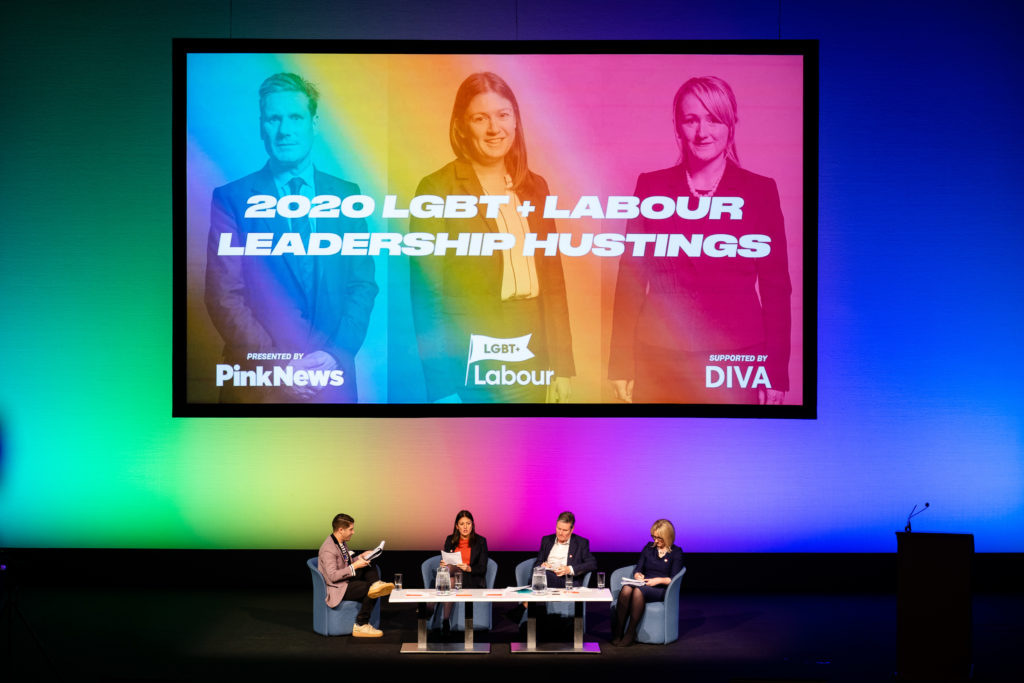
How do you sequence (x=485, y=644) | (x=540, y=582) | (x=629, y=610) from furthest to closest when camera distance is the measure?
(x=629, y=610), (x=485, y=644), (x=540, y=582)

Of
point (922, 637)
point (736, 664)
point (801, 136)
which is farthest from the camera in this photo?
point (801, 136)

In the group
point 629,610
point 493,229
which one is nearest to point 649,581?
point 629,610

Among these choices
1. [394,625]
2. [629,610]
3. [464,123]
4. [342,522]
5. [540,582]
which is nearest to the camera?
[540,582]

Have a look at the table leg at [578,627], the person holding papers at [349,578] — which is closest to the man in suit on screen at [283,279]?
the person holding papers at [349,578]

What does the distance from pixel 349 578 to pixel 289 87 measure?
12.5 feet

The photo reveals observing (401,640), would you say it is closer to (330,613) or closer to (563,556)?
(330,613)

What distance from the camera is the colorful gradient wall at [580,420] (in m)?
8.63

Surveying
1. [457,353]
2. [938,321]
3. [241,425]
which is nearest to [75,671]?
[241,425]

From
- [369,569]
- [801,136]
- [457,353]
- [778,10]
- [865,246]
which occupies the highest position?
[778,10]

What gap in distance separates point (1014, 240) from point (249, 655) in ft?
22.9

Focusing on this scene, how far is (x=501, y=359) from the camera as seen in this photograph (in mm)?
8008

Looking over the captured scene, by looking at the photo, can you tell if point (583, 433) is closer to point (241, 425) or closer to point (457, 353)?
point (457, 353)

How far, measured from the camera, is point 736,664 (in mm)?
6465

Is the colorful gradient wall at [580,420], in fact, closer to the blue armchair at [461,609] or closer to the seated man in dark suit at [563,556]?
the blue armchair at [461,609]
